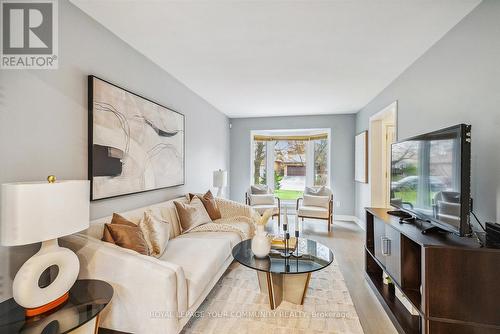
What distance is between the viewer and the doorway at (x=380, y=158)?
429 centimetres

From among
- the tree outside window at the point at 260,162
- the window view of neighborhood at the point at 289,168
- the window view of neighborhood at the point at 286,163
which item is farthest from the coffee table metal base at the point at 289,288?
the window view of neighborhood at the point at 289,168

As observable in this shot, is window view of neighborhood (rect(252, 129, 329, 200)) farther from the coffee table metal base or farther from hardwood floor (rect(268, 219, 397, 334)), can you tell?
the coffee table metal base

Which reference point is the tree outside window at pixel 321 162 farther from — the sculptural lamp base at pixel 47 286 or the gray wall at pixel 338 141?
the sculptural lamp base at pixel 47 286

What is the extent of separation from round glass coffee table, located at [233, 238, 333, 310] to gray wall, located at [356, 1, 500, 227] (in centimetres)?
131

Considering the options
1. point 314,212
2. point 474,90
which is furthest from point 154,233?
point 314,212

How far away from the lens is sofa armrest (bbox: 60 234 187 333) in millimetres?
1504

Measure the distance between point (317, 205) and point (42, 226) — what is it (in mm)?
4444

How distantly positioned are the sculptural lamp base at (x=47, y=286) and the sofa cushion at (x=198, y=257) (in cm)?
76

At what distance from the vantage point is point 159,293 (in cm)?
150

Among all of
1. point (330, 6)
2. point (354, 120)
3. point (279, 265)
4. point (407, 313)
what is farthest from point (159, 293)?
point (354, 120)

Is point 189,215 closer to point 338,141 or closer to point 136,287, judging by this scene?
point 136,287

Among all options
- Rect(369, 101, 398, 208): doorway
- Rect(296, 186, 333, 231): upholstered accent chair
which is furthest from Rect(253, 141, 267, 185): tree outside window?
Rect(369, 101, 398, 208): doorway

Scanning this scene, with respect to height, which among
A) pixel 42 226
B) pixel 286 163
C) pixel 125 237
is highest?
pixel 286 163

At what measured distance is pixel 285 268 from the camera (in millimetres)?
1986
